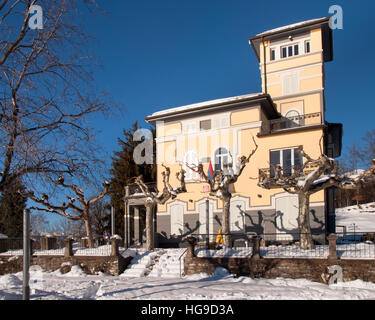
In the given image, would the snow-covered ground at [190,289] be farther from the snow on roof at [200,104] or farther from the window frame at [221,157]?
the snow on roof at [200,104]

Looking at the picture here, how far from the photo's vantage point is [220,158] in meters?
23.3

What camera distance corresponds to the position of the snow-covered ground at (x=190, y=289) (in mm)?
11641

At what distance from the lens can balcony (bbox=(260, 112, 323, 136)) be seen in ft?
71.2

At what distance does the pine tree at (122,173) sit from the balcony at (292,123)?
13.1 metres

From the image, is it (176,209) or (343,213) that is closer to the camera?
(176,209)

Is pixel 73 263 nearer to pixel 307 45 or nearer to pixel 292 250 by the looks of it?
pixel 292 250

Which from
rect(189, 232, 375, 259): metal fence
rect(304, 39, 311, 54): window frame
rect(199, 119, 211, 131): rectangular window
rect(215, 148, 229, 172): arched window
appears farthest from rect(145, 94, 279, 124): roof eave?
rect(189, 232, 375, 259): metal fence

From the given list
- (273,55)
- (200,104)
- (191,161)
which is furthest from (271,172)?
(273,55)

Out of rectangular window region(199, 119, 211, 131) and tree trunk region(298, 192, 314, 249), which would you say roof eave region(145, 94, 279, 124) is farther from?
tree trunk region(298, 192, 314, 249)

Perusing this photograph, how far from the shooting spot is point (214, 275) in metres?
16.1

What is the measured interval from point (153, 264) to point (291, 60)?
17055 mm

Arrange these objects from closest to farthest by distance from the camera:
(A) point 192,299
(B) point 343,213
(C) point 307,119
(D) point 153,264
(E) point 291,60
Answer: (A) point 192,299, (D) point 153,264, (C) point 307,119, (E) point 291,60, (B) point 343,213

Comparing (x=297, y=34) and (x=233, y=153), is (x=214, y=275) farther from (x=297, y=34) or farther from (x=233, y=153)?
(x=297, y=34)
